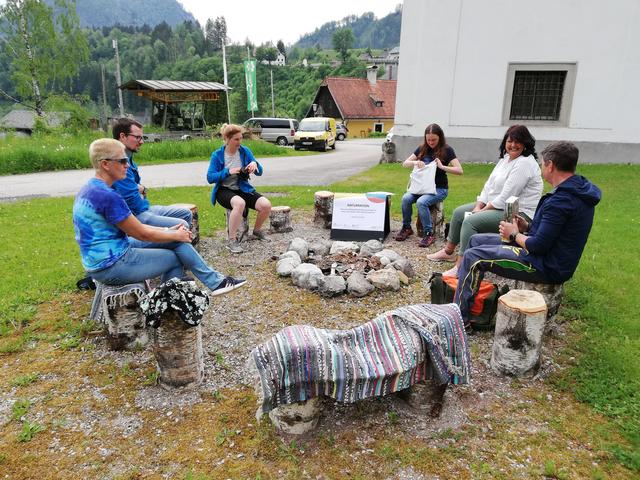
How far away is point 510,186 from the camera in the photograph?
453cm

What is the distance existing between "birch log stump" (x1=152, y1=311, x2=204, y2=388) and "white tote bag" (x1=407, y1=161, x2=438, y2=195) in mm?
4165

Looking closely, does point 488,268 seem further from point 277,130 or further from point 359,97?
point 359,97

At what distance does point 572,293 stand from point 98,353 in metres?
4.57

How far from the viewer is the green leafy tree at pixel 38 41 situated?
2556cm

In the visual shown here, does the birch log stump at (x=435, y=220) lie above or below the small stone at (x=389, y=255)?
above

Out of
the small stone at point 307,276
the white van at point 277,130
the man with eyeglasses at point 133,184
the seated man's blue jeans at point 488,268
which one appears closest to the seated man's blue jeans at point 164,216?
the man with eyeglasses at point 133,184

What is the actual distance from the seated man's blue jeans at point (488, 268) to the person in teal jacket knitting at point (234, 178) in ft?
10.4

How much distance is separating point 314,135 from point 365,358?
22.3 meters

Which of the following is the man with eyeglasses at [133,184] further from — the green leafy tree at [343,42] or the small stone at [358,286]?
the green leafy tree at [343,42]

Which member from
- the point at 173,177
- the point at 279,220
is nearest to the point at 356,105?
the point at 173,177

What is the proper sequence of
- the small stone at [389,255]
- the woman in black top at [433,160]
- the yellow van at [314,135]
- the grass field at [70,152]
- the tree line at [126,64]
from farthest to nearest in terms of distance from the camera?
the tree line at [126,64] < the yellow van at [314,135] < the grass field at [70,152] < the woman in black top at [433,160] < the small stone at [389,255]

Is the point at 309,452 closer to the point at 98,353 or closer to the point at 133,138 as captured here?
the point at 98,353

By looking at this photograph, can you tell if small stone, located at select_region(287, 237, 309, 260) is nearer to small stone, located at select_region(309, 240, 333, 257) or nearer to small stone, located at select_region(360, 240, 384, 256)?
small stone, located at select_region(309, 240, 333, 257)

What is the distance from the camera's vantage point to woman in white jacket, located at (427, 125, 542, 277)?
449cm
